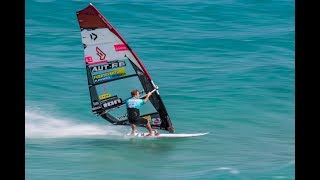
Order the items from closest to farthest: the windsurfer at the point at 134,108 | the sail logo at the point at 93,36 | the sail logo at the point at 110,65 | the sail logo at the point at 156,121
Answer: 1. the sail logo at the point at 93,36
2. the windsurfer at the point at 134,108
3. the sail logo at the point at 110,65
4. the sail logo at the point at 156,121

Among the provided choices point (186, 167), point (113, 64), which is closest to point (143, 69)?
point (113, 64)

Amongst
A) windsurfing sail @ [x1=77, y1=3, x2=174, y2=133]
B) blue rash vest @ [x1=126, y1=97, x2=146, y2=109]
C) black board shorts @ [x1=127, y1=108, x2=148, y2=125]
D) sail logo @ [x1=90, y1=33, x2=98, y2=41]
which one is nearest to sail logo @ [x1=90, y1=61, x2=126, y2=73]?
windsurfing sail @ [x1=77, y1=3, x2=174, y2=133]

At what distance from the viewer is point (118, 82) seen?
1527 centimetres

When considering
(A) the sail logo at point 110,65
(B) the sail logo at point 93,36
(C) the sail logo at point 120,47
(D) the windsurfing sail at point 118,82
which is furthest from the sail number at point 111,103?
(B) the sail logo at point 93,36

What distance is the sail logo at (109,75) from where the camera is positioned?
1520 centimetres

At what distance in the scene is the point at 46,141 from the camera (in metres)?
14.9

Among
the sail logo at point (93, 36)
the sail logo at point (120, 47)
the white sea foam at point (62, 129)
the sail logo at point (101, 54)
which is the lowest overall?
the white sea foam at point (62, 129)

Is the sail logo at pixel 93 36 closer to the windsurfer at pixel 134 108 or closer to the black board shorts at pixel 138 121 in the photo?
the windsurfer at pixel 134 108

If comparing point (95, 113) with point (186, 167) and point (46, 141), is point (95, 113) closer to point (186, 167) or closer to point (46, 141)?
point (46, 141)

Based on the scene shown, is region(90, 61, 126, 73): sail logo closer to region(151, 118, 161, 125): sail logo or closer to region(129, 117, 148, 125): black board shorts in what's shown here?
region(129, 117, 148, 125): black board shorts

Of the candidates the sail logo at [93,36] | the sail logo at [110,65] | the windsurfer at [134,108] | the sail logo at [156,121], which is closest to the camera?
the sail logo at [93,36]

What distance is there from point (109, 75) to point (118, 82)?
0.22m

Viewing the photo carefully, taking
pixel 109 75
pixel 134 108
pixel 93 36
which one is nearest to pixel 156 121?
pixel 134 108

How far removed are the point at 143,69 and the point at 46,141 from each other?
7.66ft
